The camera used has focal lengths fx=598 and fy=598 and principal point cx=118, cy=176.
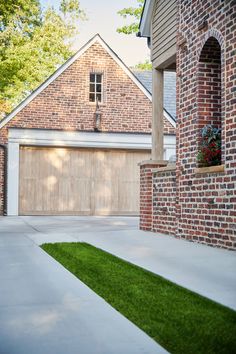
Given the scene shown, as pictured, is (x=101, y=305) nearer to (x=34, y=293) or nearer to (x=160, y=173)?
(x=34, y=293)

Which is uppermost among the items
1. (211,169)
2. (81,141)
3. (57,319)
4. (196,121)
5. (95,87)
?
(95,87)

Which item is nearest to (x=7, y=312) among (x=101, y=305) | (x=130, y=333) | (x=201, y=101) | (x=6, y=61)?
(x=101, y=305)

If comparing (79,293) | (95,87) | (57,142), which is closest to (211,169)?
(79,293)

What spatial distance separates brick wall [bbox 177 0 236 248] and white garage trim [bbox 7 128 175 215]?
1035cm

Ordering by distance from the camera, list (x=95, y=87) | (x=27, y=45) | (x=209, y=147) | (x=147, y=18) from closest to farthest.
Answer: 1. (x=209, y=147)
2. (x=147, y=18)
3. (x=95, y=87)
4. (x=27, y=45)

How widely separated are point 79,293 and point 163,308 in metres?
1.03

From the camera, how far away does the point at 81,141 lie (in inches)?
835

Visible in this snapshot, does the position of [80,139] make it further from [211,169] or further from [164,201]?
[211,169]

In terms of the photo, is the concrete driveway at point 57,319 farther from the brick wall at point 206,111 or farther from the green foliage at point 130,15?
the green foliage at point 130,15

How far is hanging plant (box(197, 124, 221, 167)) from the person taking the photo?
9766 millimetres

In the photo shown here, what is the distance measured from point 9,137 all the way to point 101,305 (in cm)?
1631

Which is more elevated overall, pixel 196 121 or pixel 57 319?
pixel 196 121

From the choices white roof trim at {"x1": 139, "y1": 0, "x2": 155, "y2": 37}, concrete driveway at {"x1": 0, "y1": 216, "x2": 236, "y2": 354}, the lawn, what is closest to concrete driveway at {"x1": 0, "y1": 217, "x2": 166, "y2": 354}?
concrete driveway at {"x1": 0, "y1": 216, "x2": 236, "y2": 354}

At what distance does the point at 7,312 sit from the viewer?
472 centimetres
